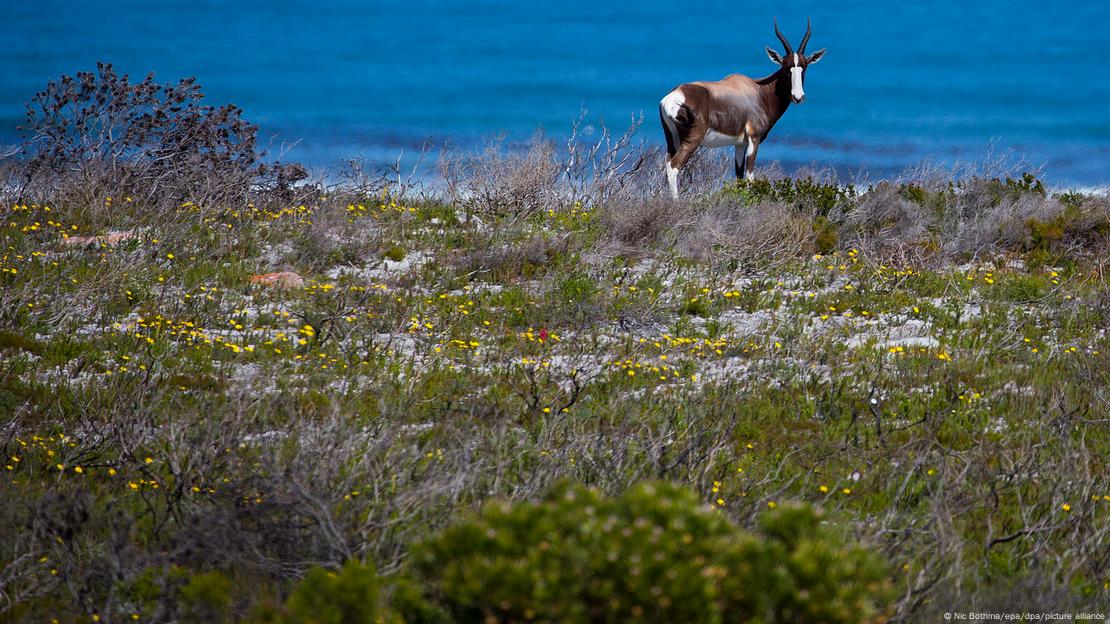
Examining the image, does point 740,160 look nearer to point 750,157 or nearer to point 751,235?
point 750,157

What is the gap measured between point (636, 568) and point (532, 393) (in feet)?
13.5

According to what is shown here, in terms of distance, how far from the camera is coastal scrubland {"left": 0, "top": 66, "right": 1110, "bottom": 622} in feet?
10.8

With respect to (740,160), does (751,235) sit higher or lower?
lower

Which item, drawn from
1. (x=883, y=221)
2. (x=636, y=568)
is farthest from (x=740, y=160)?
(x=636, y=568)

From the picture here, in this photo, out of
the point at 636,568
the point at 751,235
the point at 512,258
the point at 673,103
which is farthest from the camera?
the point at 673,103

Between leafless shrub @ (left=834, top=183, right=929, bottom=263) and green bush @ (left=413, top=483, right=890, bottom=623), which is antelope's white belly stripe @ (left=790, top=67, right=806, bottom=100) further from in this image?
green bush @ (left=413, top=483, right=890, bottom=623)

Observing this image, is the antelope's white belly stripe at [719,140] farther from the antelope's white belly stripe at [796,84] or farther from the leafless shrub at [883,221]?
the leafless shrub at [883,221]

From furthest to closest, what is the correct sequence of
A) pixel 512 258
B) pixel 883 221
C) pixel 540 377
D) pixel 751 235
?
pixel 883 221, pixel 751 235, pixel 512 258, pixel 540 377

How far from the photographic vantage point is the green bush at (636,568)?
302 centimetres

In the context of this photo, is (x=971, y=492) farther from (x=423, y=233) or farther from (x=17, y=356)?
(x=423, y=233)

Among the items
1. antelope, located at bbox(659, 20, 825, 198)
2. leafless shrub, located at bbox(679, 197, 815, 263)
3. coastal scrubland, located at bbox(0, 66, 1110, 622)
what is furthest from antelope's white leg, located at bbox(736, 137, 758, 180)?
leafless shrub, located at bbox(679, 197, 815, 263)

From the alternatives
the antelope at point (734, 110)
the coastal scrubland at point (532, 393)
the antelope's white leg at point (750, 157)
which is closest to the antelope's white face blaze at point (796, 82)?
the antelope at point (734, 110)

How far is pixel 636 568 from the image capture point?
3002 millimetres

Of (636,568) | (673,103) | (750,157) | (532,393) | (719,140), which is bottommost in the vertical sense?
(636,568)
